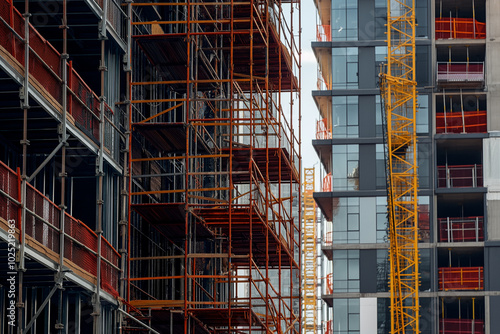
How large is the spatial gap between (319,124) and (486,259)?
15.1 meters

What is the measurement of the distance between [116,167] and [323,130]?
48.3 meters

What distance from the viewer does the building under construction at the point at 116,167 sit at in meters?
25.1

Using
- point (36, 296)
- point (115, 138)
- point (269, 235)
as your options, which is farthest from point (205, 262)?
point (36, 296)

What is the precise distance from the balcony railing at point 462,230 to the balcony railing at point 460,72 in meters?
8.97

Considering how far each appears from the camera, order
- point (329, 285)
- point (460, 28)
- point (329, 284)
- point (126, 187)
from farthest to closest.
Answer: point (460, 28) < point (329, 284) < point (329, 285) < point (126, 187)

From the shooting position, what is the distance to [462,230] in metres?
73.6

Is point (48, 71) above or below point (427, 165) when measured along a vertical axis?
below

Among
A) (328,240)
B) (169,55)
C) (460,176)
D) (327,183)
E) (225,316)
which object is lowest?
(225,316)

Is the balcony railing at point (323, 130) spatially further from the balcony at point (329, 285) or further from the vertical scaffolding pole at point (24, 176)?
the vertical scaffolding pole at point (24, 176)

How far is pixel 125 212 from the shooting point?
33.6 m

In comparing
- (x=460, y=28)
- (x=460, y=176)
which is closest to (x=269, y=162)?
(x=460, y=176)

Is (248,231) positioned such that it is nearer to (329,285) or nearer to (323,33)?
(329,285)

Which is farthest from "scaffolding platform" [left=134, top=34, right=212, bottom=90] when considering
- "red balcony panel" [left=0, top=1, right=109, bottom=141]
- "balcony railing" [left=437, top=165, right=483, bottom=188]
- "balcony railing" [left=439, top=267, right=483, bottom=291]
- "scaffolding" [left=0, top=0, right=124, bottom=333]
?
"balcony railing" [left=437, top=165, right=483, bottom=188]

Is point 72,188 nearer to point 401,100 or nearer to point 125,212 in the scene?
point 125,212
